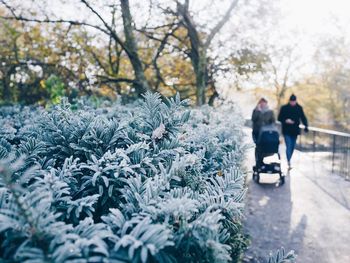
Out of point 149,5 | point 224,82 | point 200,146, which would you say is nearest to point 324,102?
point 224,82

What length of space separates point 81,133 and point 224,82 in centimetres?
1444

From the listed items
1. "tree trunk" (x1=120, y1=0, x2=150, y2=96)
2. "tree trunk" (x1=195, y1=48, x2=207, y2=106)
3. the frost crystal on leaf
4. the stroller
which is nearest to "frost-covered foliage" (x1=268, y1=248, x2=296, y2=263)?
the frost crystal on leaf

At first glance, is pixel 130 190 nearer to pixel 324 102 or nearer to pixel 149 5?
pixel 149 5

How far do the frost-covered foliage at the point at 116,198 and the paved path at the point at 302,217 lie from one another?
73.5 inches

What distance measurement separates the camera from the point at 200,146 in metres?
3.46

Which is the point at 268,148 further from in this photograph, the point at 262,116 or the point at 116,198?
the point at 116,198

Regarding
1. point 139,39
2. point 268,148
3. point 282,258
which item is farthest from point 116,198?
point 139,39

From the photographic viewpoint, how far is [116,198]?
218 centimetres

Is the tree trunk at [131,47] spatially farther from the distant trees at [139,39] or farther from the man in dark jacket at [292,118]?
the man in dark jacket at [292,118]

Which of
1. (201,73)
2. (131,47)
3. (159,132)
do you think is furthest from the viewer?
(201,73)

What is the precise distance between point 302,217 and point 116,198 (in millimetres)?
4964

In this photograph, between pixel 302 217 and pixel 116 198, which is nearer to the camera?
pixel 116 198

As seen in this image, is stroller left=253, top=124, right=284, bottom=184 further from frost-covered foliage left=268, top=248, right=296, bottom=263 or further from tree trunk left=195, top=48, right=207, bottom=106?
frost-covered foliage left=268, top=248, right=296, bottom=263

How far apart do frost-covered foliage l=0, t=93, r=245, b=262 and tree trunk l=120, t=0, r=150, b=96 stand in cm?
688
